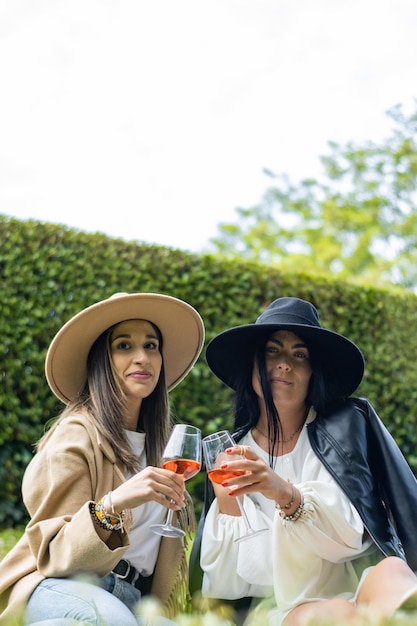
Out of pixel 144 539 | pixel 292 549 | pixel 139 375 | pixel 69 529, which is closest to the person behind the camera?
pixel 69 529

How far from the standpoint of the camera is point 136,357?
3303 millimetres

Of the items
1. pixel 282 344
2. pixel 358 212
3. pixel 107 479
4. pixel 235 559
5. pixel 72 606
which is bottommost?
pixel 72 606

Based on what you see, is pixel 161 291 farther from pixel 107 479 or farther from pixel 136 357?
pixel 107 479

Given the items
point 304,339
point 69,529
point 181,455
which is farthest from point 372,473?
point 69,529

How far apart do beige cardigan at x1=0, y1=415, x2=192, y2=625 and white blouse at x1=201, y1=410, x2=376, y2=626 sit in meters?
0.19

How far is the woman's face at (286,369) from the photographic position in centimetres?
341

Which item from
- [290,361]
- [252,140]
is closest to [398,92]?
[252,140]

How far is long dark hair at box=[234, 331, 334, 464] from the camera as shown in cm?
344

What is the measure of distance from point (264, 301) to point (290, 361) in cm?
468

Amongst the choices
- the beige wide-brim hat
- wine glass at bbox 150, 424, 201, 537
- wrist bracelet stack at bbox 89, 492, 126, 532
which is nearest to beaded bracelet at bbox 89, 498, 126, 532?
wrist bracelet stack at bbox 89, 492, 126, 532

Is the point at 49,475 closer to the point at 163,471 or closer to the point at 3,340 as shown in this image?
the point at 163,471

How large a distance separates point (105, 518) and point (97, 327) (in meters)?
1.02

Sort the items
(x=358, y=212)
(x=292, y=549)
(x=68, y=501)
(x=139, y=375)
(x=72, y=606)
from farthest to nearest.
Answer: (x=358, y=212) → (x=139, y=375) → (x=292, y=549) → (x=68, y=501) → (x=72, y=606)

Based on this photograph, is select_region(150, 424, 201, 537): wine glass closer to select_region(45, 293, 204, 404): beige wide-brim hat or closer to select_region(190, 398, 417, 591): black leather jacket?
select_region(190, 398, 417, 591): black leather jacket
